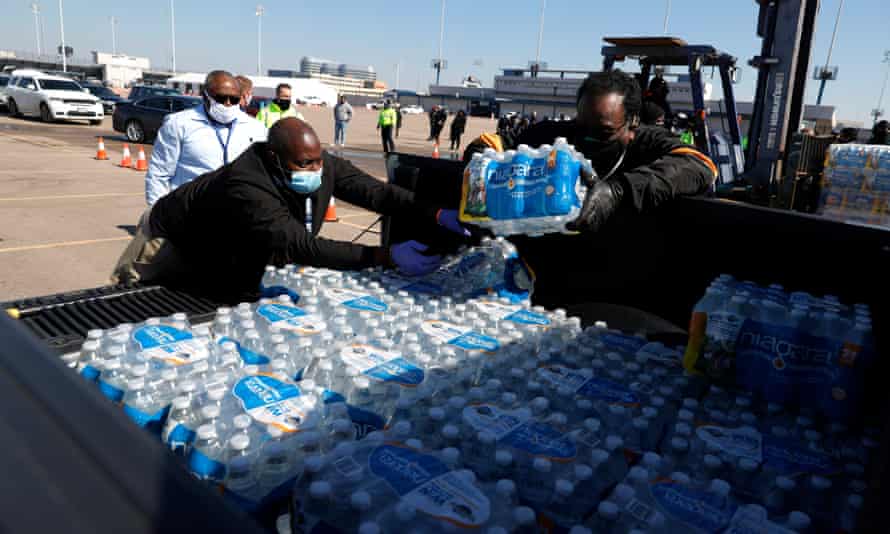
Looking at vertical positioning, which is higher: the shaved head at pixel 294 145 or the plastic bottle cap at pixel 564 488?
the shaved head at pixel 294 145

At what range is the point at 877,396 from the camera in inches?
89.5

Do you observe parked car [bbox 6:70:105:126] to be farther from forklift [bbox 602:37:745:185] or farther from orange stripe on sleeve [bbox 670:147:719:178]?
orange stripe on sleeve [bbox 670:147:719:178]

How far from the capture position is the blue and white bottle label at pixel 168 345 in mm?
2275

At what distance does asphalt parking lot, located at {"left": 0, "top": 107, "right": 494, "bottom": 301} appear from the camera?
6723mm

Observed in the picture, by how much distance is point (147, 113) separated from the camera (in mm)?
19766

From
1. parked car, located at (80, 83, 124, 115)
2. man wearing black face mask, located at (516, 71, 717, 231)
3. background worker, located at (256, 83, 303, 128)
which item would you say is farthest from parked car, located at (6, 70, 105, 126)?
man wearing black face mask, located at (516, 71, 717, 231)

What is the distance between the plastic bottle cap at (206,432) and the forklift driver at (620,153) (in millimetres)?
1822

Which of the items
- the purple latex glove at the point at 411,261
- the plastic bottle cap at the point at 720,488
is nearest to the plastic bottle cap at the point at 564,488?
the plastic bottle cap at the point at 720,488

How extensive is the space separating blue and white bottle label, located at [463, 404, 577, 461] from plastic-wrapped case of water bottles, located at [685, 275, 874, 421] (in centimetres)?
92

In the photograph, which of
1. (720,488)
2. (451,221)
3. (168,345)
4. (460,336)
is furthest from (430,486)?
(451,221)

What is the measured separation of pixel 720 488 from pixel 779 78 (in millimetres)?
8720

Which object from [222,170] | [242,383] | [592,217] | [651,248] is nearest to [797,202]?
[651,248]

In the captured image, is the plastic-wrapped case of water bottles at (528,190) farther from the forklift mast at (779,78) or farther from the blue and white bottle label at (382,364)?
the forklift mast at (779,78)

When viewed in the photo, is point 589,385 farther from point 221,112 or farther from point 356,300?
point 221,112
